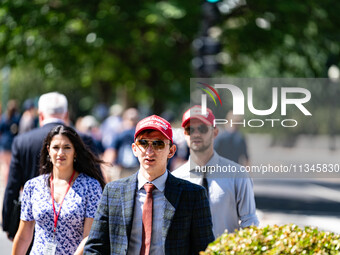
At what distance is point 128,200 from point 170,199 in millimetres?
234

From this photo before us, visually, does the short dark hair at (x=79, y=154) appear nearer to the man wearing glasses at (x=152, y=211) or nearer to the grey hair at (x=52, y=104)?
the grey hair at (x=52, y=104)

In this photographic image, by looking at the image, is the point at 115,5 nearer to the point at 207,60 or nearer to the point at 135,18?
the point at 135,18

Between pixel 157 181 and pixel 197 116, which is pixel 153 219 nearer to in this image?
pixel 157 181

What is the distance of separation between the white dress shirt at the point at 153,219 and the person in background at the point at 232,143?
8.29 feet

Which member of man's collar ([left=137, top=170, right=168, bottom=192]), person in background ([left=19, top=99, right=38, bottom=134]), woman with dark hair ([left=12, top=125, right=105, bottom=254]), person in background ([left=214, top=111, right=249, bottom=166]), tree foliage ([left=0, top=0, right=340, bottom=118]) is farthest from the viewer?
tree foliage ([left=0, top=0, right=340, bottom=118])

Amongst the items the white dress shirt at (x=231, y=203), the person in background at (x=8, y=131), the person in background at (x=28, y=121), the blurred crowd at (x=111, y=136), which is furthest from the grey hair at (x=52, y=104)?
the person in background at (x=28, y=121)

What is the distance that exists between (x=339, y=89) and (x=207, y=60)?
231cm

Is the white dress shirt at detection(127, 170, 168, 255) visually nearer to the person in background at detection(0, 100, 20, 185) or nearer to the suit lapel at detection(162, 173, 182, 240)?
the suit lapel at detection(162, 173, 182, 240)

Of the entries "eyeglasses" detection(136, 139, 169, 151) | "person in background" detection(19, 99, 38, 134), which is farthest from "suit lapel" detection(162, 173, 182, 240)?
"person in background" detection(19, 99, 38, 134)

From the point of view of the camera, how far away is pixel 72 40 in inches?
723

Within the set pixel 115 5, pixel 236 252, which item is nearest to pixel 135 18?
pixel 115 5

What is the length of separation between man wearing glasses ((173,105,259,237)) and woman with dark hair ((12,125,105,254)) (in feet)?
2.49

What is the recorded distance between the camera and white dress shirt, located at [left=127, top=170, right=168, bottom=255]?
3.78m

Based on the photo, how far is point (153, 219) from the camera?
382cm
